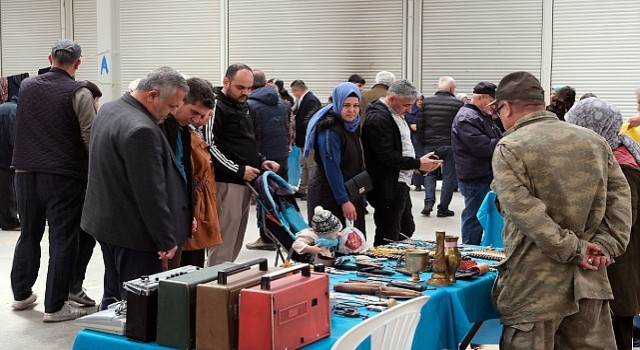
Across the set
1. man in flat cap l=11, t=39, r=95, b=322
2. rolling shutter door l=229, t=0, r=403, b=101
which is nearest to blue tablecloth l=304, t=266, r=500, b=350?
man in flat cap l=11, t=39, r=95, b=322

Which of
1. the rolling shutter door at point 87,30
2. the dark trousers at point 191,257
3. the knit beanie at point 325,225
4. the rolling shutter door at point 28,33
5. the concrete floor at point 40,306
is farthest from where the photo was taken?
the rolling shutter door at point 28,33

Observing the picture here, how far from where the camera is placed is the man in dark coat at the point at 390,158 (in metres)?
5.41

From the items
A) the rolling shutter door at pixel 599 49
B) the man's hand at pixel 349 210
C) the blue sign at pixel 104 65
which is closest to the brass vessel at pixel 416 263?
the man's hand at pixel 349 210

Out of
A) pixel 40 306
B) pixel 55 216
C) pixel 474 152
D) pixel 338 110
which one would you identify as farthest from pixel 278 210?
pixel 474 152

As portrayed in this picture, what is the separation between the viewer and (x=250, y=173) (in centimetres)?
511

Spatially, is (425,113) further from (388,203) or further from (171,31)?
(171,31)

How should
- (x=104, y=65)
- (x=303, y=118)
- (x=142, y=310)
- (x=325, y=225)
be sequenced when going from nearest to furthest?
(x=142, y=310), (x=325, y=225), (x=303, y=118), (x=104, y=65)

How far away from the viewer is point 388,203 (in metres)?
5.53

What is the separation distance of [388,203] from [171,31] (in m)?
9.20

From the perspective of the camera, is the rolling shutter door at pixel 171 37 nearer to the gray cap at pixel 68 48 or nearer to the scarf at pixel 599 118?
the gray cap at pixel 68 48

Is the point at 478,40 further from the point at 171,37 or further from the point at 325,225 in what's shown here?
the point at 325,225

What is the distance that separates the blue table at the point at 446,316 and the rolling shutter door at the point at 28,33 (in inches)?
497

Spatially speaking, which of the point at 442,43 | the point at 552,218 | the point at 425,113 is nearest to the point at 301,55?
the point at 442,43

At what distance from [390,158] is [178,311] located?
3.04 m
